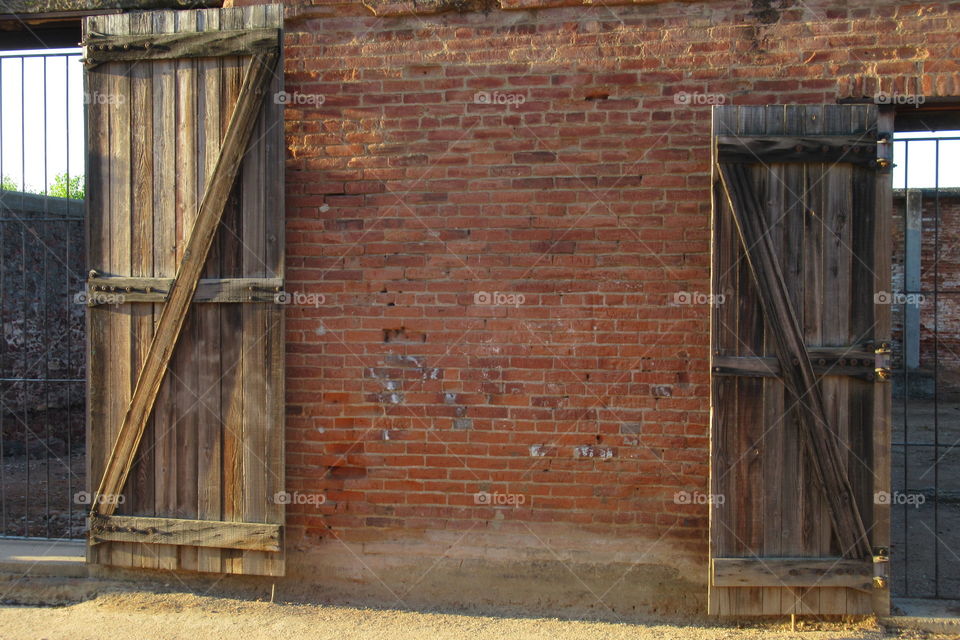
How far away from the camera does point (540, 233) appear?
161 inches

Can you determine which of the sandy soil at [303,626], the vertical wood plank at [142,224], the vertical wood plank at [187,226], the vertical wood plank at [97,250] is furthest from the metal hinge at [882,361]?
the vertical wood plank at [97,250]

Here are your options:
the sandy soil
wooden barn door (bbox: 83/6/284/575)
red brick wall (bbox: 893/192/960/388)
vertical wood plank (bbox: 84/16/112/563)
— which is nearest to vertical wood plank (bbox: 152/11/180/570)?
wooden barn door (bbox: 83/6/284/575)

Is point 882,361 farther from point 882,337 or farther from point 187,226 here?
point 187,226

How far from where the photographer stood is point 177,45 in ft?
13.7

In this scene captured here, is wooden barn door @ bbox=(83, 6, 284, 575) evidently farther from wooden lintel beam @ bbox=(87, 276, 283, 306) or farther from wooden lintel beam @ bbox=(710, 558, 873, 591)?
wooden lintel beam @ bbox=(710, 558, 873, 591)

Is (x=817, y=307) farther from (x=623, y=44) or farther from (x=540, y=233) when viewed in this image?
(x=623, y=44)

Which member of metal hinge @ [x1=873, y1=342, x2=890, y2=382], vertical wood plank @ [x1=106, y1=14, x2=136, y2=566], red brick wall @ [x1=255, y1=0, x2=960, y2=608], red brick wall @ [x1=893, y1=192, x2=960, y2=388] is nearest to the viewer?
metal hinge @ [x1=873, y1=342, x2=890, y2=382]

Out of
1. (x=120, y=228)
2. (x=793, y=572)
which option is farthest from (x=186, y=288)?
(x=793, y=572)

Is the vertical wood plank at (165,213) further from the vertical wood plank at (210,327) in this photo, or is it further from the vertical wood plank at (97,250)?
the vertical wood plank at (97,250)

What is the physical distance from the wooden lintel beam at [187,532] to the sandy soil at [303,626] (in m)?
0.36

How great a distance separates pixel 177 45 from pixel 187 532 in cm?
285

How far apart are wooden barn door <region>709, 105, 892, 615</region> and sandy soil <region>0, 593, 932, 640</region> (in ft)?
0.98

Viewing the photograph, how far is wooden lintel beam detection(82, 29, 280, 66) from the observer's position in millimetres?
4086

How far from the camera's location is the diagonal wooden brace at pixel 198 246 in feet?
13.4
